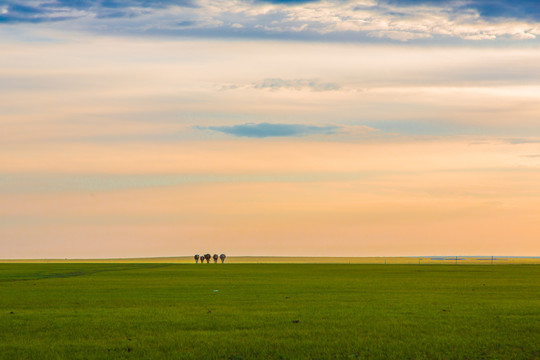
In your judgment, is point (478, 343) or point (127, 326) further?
point (127, 326)

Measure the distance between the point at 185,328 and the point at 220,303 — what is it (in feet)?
31.7

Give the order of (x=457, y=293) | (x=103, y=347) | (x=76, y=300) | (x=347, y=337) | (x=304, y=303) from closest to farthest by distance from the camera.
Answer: (x=103, y=347) < (x=347, y=337) < (x=304, y=303) < (x=76, y=300) < (x=457, y=293)

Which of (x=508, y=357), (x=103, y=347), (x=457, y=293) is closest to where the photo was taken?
(x=508, y=357)

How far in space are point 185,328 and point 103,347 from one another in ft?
13.3

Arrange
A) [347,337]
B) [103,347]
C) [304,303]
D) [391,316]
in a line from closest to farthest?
1. [103,347]
2. [347,337]
3. [391,316]
4. [304,303]

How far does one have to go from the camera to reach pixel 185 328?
22.3m

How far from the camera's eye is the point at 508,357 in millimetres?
17141

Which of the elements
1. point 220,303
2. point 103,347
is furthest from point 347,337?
point 220,303

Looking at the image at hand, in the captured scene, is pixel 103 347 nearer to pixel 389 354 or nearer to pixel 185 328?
pixel 185 328

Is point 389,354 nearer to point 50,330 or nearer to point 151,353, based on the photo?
point 151,353

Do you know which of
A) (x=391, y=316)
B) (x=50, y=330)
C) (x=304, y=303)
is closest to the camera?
(x=50, y=330)

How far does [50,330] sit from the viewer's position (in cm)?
2222

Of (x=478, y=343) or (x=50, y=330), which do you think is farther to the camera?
(x=50, y=330)

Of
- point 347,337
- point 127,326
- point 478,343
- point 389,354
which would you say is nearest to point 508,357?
point 478,343
